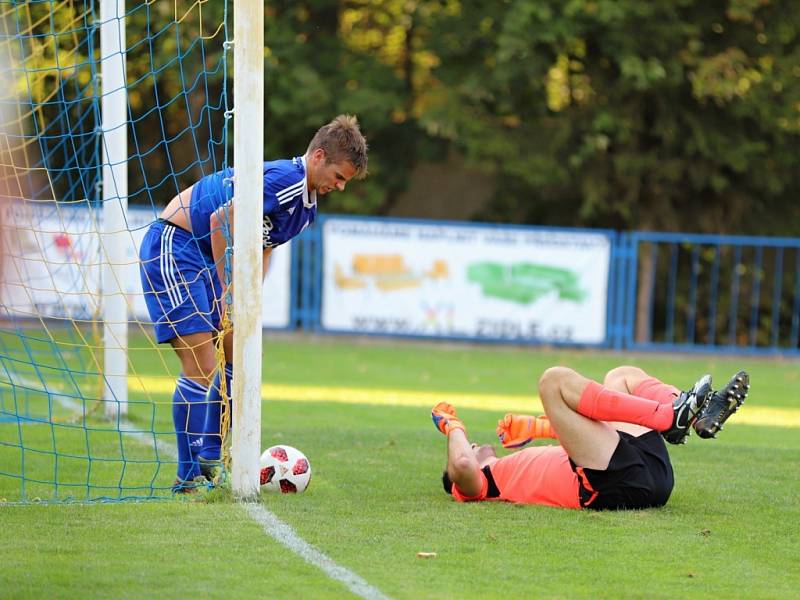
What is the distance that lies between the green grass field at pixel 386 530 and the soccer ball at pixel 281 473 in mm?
119

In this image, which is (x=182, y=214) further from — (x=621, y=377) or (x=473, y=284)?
(x=473, y=284)

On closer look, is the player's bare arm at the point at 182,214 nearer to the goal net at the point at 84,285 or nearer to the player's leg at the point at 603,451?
the goal net at the point at 84,285

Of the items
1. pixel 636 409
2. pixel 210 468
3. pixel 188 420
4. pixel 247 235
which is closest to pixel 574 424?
pixel 636 409

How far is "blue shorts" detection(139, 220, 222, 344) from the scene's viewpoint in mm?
6480

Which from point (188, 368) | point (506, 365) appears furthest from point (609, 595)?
point (506, 365)

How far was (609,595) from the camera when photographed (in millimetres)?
4512

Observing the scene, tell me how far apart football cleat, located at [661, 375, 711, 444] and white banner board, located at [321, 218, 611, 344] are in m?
12.4

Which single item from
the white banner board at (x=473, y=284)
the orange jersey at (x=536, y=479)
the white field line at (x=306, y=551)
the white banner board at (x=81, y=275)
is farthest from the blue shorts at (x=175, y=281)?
the white banner board at (x=473, y=284)

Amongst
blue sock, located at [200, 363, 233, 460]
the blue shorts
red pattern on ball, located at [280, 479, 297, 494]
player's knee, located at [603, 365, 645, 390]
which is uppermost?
the blue shorts

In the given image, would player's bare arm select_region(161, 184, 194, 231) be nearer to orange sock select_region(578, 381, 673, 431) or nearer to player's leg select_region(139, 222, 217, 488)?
player's leg select_region(139, 222, 217, 488)

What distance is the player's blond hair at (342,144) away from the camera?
248 inches

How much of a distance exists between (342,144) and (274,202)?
0.49 metres

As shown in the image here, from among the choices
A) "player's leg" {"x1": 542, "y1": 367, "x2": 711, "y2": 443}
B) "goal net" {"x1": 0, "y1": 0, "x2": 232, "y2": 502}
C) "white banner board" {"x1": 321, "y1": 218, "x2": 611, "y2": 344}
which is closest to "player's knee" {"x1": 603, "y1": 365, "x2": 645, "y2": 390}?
"player's leg" {"x1": 542, "y1": 367, "x2": 711, "y2": 443}

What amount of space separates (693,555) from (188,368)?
9.72 feet
